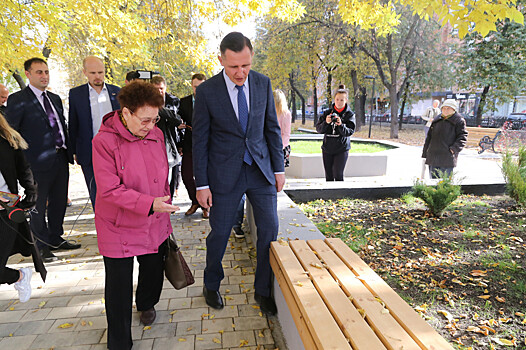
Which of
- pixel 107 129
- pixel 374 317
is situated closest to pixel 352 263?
pixel 374 317

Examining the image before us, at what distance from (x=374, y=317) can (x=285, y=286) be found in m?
0.68

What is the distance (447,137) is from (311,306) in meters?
5.12

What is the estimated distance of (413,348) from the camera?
151 centimetres

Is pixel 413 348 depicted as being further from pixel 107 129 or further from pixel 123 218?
pixel 107 129

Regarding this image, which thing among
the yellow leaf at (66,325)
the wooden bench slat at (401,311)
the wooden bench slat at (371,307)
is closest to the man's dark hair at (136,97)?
the wooden bench slat at (371,307)

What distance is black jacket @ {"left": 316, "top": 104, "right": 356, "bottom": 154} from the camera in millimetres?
5992

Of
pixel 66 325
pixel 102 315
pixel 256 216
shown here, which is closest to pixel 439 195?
pixel 256 216

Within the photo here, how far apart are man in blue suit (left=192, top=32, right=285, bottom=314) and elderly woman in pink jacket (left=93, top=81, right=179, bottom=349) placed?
0.42 meters

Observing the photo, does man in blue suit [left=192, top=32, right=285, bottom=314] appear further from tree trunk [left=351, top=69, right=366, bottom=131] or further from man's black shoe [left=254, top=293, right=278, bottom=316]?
tree trunk [left=351, top=69, right=366, bottom=131]

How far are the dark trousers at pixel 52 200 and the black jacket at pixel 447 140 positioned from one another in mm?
5742

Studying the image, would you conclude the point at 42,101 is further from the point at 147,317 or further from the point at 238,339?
the point at 238,339

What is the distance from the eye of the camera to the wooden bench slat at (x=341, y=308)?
159 cm

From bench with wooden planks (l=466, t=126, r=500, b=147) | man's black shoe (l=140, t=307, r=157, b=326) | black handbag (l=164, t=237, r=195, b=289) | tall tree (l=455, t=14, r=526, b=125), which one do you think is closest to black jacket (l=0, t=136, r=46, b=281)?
man's black shoe (l=140, t=307, r=157, b=326)

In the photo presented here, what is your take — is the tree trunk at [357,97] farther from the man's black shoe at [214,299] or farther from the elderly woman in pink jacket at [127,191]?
the elderly woman in pink jacket at [127,191]
